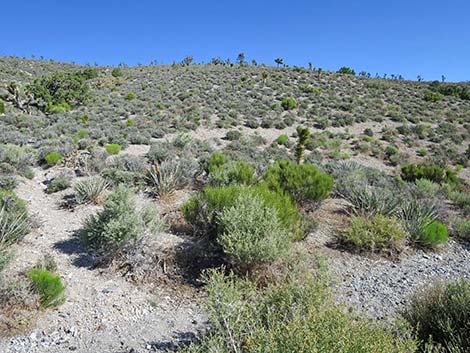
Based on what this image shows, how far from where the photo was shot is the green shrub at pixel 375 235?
6949 mm

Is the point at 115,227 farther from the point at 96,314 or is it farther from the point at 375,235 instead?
the point at 375,235

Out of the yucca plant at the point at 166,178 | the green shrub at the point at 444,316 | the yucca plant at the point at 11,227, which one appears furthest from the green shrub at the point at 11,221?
the green shrub at the point at 444,316

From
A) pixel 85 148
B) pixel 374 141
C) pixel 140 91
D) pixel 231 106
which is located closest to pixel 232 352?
pixel 85 148

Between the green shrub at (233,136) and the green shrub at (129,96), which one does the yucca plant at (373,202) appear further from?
the green shrub at (129,96)

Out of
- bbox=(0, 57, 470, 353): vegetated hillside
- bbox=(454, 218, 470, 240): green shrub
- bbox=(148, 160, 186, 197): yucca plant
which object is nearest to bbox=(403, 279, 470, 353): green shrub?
bbox=(0, 57, 470, 353): vegetated hillside

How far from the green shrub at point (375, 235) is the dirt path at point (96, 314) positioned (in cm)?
368

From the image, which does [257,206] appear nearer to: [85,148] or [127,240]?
[127,240]

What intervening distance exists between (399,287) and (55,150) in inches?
447

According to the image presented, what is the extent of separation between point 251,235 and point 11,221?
14.6 ft

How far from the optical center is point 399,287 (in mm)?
5699

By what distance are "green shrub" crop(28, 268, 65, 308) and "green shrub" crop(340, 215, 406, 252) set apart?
5.23m

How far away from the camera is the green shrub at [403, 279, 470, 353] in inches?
138

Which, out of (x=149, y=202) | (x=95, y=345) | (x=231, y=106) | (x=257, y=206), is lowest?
(x=95, y=345)

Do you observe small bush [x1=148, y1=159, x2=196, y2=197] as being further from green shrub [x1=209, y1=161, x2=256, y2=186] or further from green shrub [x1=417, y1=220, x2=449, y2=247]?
green shrub [x1=417, y1=220, x2=449, y2=247]
